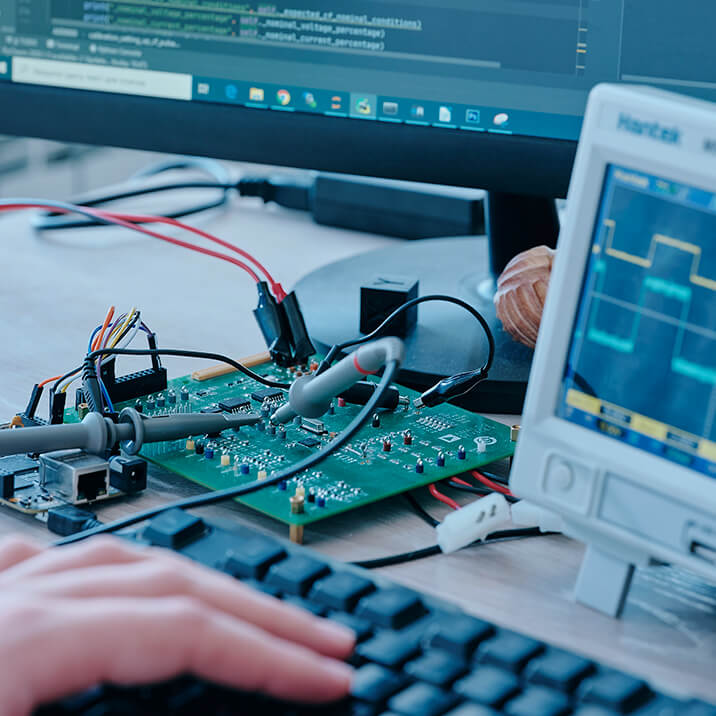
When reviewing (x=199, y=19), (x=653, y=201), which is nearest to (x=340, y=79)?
(x=199, y=19)

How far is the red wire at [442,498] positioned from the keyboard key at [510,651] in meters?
0.19

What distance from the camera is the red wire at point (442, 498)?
659 mm

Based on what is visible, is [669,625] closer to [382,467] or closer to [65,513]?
Result: [382,467]

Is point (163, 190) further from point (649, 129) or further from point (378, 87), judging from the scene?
point (649, 129)

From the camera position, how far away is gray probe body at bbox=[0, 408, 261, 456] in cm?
66

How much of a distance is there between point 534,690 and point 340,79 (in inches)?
21.4

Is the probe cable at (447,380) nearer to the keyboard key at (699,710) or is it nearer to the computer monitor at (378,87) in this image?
the computer monitor at (378,87)

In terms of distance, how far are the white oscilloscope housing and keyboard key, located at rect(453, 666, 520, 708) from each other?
12 cm

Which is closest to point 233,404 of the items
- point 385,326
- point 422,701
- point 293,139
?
point 385,326

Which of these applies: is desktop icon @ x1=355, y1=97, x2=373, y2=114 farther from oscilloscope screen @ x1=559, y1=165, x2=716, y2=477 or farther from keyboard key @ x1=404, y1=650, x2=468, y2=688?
keyboard key @ x1=404, y1=650, x2=468, y2=688

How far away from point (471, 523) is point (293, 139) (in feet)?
1.27

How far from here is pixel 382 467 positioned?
2.22ft

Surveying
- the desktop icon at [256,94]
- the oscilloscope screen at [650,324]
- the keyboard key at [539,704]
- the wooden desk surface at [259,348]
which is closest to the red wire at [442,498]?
the wooden desk surface at [259,348]

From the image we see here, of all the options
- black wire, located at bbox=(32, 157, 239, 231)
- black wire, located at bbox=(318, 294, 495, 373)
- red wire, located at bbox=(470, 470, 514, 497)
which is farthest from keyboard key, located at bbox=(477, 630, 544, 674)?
black wire, located at bbox=(32, 157, 239, 231)
